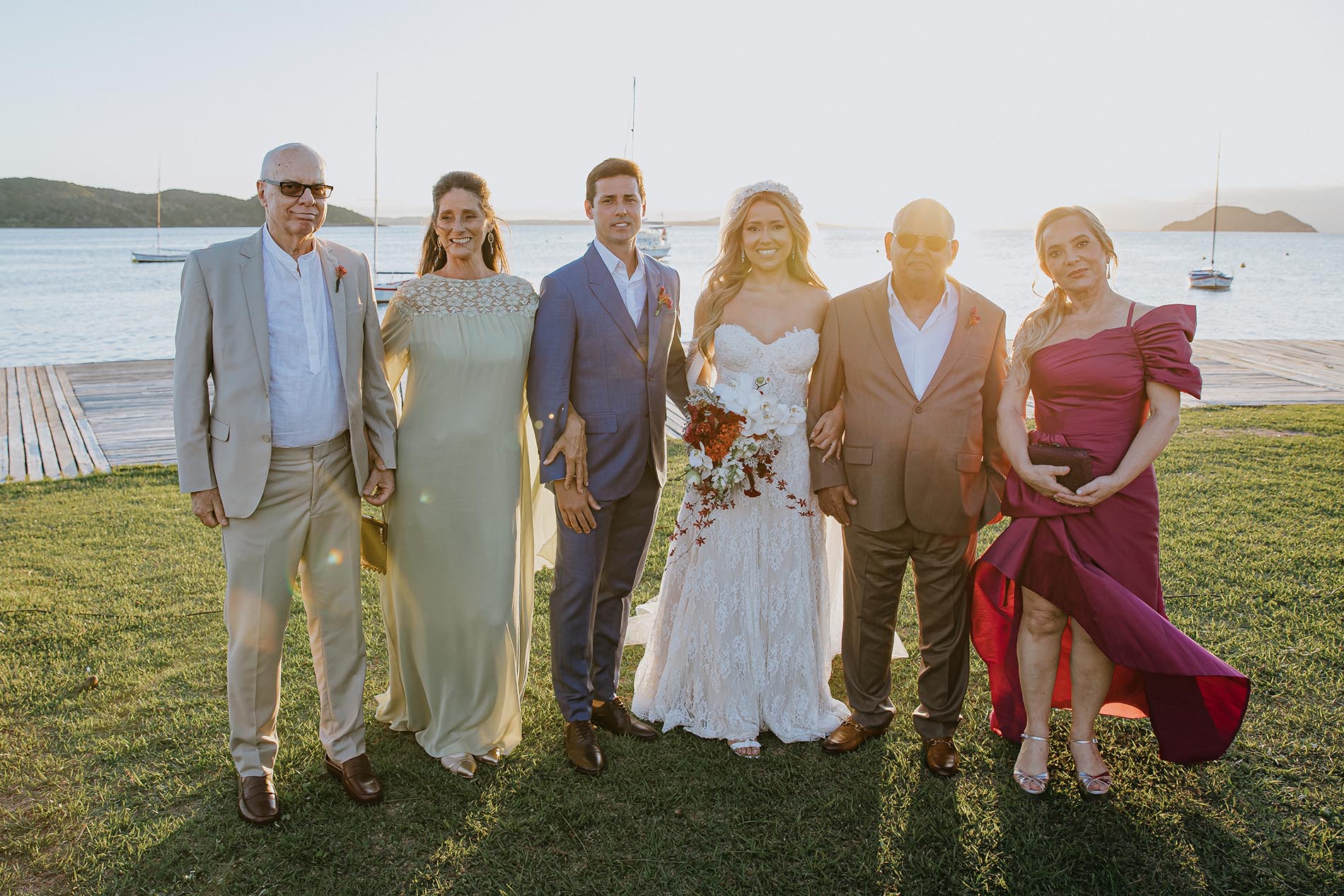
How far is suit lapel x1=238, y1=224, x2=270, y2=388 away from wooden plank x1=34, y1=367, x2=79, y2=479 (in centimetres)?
737

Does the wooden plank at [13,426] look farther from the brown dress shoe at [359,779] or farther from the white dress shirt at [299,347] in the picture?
the white dress shirt at [299,347]

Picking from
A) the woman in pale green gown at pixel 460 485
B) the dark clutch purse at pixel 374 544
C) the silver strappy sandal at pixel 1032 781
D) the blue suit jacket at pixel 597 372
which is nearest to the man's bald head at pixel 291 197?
the woman in pale green gown at pixel 460 485

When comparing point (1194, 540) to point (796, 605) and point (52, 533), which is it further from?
point (52, 533)

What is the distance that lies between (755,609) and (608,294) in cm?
161

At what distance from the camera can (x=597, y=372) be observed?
3.89m

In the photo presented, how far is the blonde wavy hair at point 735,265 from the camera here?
4.15 m

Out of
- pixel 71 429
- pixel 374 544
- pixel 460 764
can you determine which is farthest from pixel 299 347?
pixel 71 429

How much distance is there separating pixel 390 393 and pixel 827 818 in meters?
2.49

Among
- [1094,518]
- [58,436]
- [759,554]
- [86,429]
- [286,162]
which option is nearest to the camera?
[286,162]

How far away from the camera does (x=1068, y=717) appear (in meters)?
4.38

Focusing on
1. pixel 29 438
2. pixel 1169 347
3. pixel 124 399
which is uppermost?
pixel 1169 347

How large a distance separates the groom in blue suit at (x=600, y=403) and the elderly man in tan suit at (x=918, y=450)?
784 mm

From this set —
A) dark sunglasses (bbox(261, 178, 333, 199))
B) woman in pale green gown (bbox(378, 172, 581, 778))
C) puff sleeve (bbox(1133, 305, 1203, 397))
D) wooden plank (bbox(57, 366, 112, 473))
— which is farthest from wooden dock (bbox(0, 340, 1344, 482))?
puff sleeve (bbox(1133, 305, 1203, 397))

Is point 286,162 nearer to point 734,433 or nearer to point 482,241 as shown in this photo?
point 482,241
